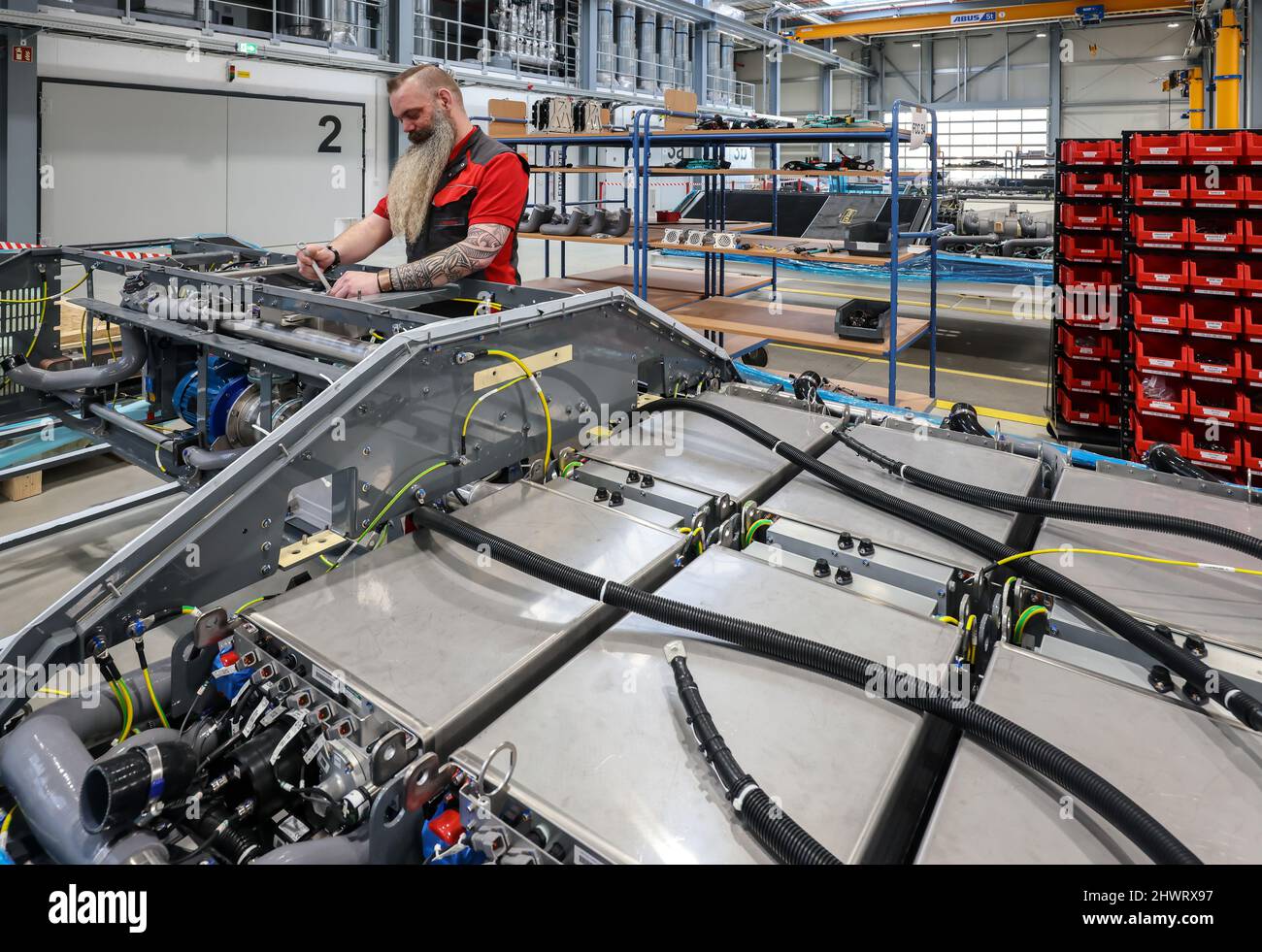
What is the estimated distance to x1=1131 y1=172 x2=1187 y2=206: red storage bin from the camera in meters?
4.42

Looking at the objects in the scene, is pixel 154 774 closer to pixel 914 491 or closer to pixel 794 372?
pixel 914 491

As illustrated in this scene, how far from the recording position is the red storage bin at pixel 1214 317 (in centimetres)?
436

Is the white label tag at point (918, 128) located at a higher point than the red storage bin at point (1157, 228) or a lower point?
higher

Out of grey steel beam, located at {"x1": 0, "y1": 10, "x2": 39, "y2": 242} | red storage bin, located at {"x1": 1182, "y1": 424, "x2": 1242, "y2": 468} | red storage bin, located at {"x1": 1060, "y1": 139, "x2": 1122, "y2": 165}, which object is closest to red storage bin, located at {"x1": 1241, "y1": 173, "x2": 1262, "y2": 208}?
red storage bin, located at {"x1": 1060, "y1": 139, "x2": 1122, "y2": 165}

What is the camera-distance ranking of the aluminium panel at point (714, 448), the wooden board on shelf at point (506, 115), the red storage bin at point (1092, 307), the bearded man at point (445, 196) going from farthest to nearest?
the wooden board on shelf at point (506, 115)
the red storage bin at point (1092, 307)
the bearded man at point (445, 196)
the aluminium panel at point (714, 448)

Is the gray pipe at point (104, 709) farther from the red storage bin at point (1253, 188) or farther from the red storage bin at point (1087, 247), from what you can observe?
the red storage bin at point (1087, 247)

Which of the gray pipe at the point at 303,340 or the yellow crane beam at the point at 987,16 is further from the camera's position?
the yellow crane beam at the point at 987,16

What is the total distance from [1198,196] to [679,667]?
14.9 feet

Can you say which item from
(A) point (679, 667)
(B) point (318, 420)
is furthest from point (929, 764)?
(B) point (318, 420)

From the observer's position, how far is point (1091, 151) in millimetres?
5055

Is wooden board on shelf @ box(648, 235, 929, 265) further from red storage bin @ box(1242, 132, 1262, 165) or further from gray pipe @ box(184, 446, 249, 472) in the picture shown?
gray pipe @ box(184, 446, 249, 472)

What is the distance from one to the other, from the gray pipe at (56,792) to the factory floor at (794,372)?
6.11 feet

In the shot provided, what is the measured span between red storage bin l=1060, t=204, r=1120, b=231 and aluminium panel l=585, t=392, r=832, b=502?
3.49 m

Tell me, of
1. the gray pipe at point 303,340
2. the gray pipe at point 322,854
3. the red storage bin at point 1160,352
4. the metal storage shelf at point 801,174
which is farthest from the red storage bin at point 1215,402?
the gray pipe at point 322,854
